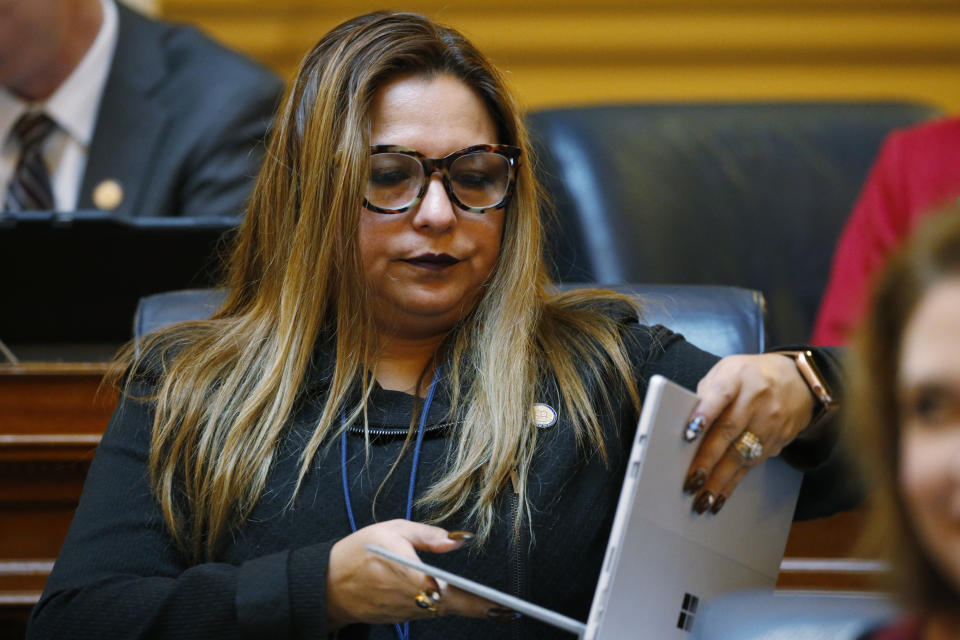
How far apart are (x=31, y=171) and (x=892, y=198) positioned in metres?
1.81

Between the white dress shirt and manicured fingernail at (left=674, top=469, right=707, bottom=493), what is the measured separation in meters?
1.85

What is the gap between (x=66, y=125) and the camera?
274cm

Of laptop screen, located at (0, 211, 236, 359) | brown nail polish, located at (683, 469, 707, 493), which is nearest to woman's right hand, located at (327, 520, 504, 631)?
brown nail polish, located at (683, 469, 707, 493)

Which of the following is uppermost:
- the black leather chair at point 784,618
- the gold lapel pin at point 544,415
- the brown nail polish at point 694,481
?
the gold lapel pin at point 544,415

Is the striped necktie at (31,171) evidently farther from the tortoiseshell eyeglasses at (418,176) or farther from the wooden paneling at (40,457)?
the tortoiseshell eyeglasses at (418,176)

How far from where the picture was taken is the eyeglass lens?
146 cm

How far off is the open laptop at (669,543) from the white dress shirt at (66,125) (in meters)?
1.84

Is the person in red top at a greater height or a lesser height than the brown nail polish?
greater

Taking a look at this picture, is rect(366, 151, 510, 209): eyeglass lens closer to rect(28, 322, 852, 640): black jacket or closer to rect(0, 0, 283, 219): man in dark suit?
rect(28, 322, 852, 640): black jacket

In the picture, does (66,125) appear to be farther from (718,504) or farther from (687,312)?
(718,504)

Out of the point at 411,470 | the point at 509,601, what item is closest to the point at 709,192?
the point at 411,470

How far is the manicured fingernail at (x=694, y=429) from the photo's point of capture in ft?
3.92

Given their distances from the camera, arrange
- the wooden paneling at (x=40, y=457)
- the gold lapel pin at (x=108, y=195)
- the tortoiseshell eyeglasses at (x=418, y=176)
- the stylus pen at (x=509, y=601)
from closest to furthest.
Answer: the stylus pen at (x=509, y=601)
the tortoiseshell eyeglasses at (x=418, y=176)
the wooden paneling at (x=40, y=457)
the gold lapel pin at (x=108, y=195)

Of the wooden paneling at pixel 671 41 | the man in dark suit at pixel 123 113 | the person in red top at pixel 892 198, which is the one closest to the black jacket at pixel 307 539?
the person in red top at pixel 892 198
